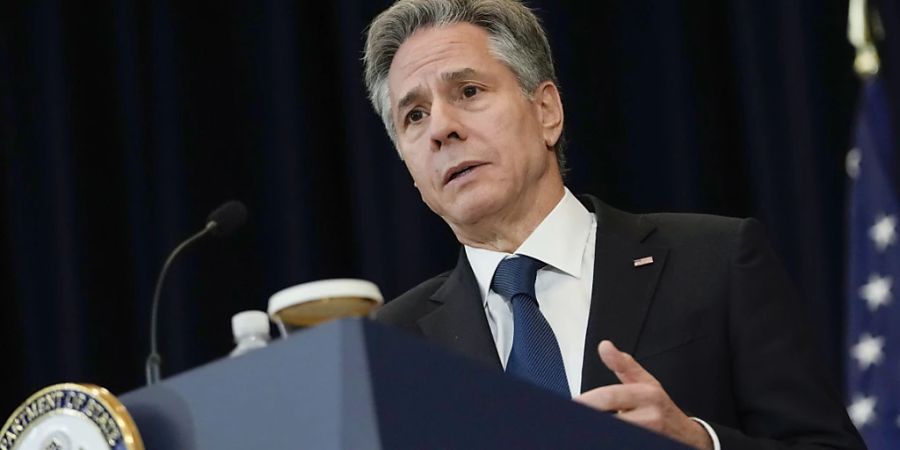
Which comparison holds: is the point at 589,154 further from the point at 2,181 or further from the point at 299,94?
the point at 2,181

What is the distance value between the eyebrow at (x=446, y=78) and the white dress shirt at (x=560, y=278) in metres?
0.26

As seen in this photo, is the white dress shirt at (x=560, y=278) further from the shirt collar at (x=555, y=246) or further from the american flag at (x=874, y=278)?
the american flag at (x=874, y=278)

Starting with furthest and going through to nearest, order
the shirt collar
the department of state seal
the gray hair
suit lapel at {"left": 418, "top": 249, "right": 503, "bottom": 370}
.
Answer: the gray hair < the shirt collar < suit lapel at {"left": 418, "top": 249, "right": 503, "bottom": 370} < the department of state seal

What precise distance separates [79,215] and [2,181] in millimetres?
270

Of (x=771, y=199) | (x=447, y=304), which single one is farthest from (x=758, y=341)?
(x=771, y=199)

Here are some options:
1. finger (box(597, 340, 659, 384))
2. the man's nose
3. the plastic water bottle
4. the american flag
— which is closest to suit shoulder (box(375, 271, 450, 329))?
the man's nose

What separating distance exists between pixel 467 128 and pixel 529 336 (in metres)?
0.40

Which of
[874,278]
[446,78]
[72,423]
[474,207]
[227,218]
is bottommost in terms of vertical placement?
[874,278]

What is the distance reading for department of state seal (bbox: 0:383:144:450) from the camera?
1.12m

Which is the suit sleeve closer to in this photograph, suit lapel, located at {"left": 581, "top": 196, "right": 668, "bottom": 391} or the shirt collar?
suit lapel, located at {"left": 581, "top": 196, "right": 668, "bottom": 391}

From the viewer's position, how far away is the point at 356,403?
0.97 meters

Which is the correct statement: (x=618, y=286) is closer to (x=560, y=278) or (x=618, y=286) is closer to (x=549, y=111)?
(x=560, y=278)

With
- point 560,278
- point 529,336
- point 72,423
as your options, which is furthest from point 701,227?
point 72,423

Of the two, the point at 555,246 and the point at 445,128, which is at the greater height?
the point at 445,128
